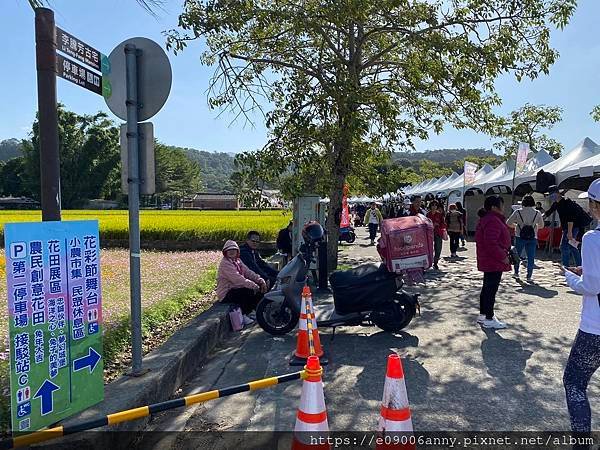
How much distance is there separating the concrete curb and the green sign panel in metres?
0.17

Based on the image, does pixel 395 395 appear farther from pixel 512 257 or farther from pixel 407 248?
pixel 512 257

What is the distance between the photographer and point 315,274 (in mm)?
9516

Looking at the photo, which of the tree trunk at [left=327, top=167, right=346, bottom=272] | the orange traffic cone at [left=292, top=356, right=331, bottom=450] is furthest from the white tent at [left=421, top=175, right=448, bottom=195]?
the orange traffic cone at [left=292, top=356, right=331, bottom=450]

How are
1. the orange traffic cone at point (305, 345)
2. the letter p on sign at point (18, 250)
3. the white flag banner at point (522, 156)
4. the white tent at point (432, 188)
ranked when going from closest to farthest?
the letter p on sign at point (18, 250), the orange traffic cone at point (305, 345), the white flag banner at point (522, 156), the white tent at point (432, 188)

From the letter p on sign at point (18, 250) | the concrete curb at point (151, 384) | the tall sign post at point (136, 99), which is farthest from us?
the tall sign post at point (136, 99)

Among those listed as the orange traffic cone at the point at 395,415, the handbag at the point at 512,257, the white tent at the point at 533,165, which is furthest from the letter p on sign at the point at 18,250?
the white tent at the point at 533,165

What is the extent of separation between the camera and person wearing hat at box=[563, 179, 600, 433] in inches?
108

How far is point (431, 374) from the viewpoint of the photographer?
450 centimetres

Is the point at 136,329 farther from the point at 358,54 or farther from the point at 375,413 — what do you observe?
the point at 358,54

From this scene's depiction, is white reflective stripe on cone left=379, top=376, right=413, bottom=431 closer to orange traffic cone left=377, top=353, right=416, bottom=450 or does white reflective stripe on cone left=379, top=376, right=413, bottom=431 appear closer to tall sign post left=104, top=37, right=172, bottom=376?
orange traffic cone left=377, top=353, right=416, bottom=450

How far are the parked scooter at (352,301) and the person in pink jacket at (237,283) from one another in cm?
53

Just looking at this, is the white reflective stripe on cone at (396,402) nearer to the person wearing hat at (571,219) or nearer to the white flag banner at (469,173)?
the person wearing hat at (571,219)

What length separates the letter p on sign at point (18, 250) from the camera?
271cm

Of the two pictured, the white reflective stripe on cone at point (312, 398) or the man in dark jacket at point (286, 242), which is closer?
the white reflective stripe on cone at point (312, 398)
